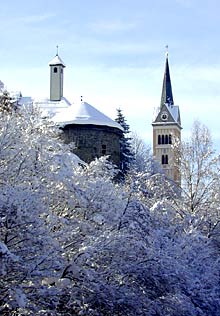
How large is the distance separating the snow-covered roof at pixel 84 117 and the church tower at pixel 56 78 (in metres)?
13.6

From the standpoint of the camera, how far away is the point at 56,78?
62.5 metres

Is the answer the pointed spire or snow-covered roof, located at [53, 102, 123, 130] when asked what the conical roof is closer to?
the pointed spire

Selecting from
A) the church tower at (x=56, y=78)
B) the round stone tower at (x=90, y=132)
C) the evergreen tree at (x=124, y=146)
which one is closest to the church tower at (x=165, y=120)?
the church tower at (x=56, y=78)

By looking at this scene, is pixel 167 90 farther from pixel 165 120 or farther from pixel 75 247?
pixel 75 247

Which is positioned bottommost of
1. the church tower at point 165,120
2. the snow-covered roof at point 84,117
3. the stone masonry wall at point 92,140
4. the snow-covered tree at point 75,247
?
the snow-covered tree at point 75,247

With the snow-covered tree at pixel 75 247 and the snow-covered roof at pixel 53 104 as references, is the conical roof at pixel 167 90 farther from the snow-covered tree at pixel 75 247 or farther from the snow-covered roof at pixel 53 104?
the snow-covered tree at pixel 75 247

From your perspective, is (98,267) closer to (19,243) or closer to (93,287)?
(93,287)

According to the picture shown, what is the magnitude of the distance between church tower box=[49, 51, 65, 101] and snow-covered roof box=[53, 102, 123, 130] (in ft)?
44.5

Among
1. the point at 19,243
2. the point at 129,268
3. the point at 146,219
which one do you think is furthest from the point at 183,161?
the point at 19,243

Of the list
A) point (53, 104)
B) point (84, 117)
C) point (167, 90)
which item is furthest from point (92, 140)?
point (167, 90)

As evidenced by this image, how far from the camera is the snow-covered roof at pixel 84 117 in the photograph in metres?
45.3

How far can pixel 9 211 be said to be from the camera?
33.7ft

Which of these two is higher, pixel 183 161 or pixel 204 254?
pixel 183 161

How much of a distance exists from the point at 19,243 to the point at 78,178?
2.92 meters
